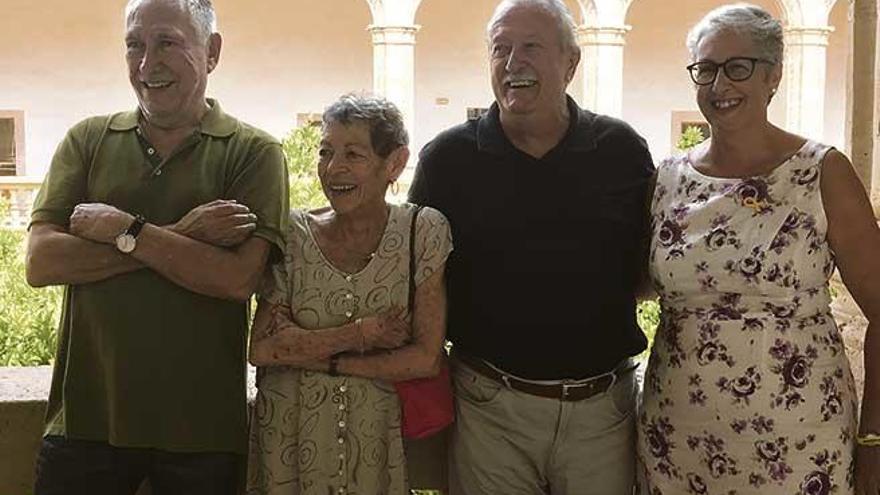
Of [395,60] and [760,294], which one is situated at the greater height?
[395,60]

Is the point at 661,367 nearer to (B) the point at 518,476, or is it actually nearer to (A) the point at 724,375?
(A) the point at 724,375

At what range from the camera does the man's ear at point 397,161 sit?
2375 mm

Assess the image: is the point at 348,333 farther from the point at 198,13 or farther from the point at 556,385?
the point at 198,13

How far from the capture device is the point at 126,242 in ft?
7.36

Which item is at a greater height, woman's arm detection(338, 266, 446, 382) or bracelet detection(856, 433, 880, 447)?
woman's arm detection(338, 266, 446, 382)

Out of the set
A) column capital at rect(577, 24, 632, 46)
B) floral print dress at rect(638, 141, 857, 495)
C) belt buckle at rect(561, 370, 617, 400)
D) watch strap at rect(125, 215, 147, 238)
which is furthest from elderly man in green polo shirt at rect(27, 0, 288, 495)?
column capital at rect(577, 24, 632, 46)

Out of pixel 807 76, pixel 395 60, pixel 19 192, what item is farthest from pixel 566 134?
pixel 807 76

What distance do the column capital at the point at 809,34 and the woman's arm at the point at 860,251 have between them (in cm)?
1683

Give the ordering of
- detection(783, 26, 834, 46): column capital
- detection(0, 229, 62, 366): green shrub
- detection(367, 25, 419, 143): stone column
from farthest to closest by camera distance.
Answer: detection(783, 26, 834, 46): column capital
detection(367, 25, 419, 143): stone column
detection(0, 229, 62, 366): green shrub

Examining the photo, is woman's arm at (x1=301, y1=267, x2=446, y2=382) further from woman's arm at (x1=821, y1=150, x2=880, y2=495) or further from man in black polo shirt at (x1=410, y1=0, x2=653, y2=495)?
woman's arm at (x1=821, y1=150, x2=880, y2=495)

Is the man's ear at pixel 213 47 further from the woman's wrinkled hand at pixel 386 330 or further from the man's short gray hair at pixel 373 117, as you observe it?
the woman's wrinkled hand at pixel 386 330

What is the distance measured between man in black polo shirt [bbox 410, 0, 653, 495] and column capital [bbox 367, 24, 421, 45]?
51.5 ft

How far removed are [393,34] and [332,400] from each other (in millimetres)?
16090

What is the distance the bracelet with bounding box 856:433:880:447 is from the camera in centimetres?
230
